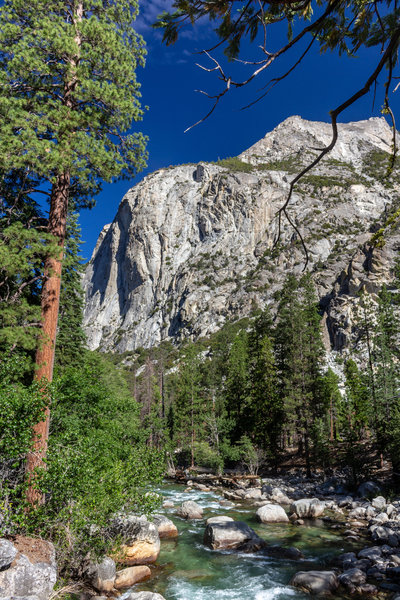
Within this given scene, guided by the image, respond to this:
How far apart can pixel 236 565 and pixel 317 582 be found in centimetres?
264

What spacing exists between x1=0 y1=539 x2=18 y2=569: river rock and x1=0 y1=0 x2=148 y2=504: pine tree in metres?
1.44

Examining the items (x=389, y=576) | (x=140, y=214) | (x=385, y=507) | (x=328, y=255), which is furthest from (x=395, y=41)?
(x=140, y=214)

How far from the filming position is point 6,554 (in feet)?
17.9

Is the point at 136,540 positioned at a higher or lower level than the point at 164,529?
higher

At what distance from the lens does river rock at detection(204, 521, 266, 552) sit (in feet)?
38.6

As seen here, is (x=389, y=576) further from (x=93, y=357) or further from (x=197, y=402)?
(x=197, y=402)

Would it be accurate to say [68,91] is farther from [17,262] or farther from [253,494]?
[253,494]

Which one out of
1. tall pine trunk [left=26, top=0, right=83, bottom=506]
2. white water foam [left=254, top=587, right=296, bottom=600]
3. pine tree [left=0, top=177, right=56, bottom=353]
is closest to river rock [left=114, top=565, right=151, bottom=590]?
white water foam [left=254, top=587, right=296, bottom=600]

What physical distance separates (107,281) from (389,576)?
129554 mm

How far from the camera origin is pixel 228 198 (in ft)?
377

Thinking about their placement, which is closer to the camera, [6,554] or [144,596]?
[6,554]

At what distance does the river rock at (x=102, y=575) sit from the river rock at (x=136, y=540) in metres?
0.80

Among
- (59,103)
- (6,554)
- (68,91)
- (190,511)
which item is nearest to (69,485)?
(6,554)

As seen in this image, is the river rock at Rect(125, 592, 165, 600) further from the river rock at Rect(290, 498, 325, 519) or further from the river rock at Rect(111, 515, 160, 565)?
the river rock at Rect(290, 498, 325, 519)
